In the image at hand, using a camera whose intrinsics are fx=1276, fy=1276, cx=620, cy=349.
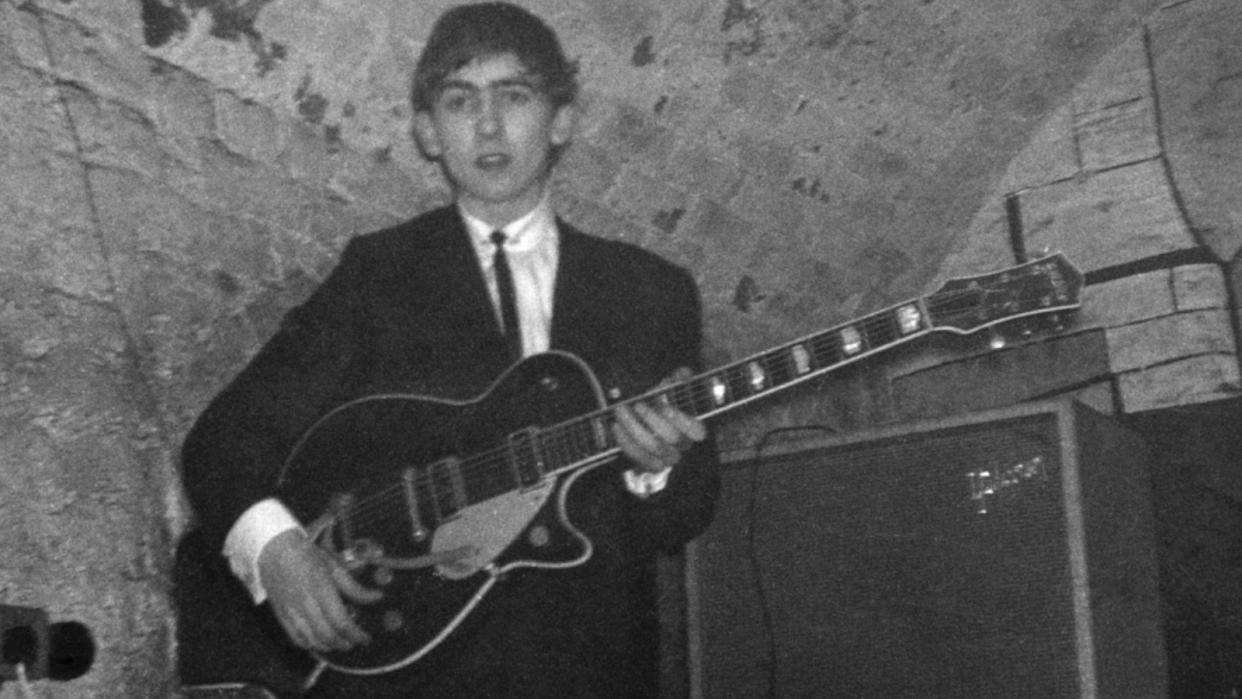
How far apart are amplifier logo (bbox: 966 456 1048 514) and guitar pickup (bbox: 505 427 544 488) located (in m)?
0.59

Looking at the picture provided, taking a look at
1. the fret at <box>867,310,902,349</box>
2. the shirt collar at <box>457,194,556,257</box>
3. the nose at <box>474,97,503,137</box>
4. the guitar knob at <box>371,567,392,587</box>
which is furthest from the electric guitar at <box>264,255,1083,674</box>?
the nose at <box>474,97,503,137</box>

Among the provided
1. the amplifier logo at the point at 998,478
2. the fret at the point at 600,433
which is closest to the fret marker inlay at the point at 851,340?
the amplifier logo at the point at 998,478

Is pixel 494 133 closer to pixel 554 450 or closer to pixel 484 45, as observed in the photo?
pixel 484 45

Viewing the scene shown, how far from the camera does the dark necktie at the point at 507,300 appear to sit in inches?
69.1

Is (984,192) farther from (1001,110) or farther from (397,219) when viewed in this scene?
(397,219)

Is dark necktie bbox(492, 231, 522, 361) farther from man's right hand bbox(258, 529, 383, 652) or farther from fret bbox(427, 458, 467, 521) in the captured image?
man's right hand bbox(258, 529, 383, 652)

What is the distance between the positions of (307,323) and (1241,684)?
56.9 inches

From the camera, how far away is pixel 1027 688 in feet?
5.37

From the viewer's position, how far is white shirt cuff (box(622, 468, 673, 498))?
1.73m

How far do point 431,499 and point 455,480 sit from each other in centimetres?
4

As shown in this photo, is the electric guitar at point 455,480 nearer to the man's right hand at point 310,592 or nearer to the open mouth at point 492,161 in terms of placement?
the man's right hand at point 310,592

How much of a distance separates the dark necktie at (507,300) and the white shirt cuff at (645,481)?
0.22 m

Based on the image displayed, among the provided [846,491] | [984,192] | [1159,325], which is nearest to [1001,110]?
[984,192]

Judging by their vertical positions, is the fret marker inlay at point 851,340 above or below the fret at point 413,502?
above
